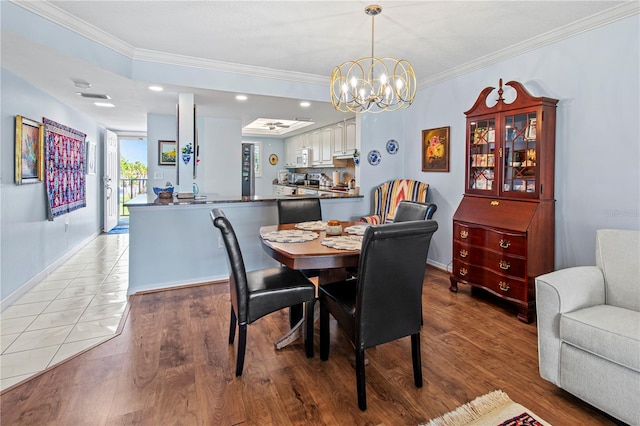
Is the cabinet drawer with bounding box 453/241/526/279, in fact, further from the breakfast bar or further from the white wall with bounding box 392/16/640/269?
the breakfast bar

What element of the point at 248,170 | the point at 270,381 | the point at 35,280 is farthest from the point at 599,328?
the point at 248,170

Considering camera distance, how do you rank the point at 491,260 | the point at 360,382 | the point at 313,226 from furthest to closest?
the point at 491,260, the point at 313,226, the point at 360,382

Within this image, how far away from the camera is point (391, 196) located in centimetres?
458

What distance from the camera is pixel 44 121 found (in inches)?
155

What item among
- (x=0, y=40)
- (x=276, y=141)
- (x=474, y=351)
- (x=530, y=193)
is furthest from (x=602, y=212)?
(x=276, y=141)

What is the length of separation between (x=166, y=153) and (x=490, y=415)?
17.8ft

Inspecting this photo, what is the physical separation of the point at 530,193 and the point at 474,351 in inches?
58.3

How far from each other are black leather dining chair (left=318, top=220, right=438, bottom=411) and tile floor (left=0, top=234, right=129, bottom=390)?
197 centimetres

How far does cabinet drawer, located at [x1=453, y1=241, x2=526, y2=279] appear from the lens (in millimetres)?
2871

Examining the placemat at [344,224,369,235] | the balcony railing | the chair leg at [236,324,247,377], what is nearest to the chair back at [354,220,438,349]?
the chair leg at [236,324,247,377]

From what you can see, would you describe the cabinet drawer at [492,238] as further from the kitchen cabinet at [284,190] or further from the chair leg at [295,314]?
the kitchen cabinet at [284,190]

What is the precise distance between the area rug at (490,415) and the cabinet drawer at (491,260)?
52.4 inches

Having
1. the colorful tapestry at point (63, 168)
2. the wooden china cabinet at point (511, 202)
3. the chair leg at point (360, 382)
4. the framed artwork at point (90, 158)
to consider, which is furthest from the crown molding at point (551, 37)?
the framed artwork at point (90, 158)

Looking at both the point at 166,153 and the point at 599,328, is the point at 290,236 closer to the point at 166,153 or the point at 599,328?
the point at 599,328
